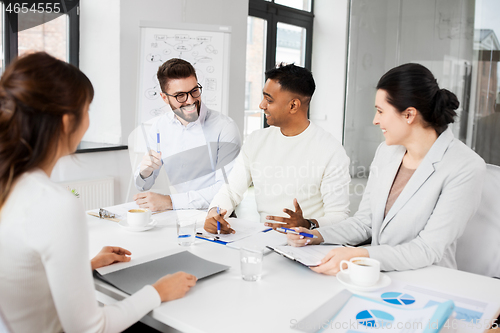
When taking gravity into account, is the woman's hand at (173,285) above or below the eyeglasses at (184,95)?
below

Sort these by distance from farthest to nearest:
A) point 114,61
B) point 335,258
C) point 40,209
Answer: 1. point 114,61
2. point 335,258
3. point 40,209

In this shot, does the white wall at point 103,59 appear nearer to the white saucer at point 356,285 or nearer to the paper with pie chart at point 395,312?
the white saucer at point 356,285

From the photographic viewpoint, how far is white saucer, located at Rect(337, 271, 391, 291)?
110cm

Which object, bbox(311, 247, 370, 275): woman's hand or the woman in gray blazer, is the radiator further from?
bbox(311, 247, 370, 275): woman's hand

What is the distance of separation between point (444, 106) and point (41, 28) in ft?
10.4

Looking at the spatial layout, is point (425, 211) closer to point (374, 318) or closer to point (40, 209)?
point (374, 318)

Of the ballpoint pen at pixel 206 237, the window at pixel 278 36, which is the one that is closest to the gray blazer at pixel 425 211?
the ballpoint pen at pixel 206 237

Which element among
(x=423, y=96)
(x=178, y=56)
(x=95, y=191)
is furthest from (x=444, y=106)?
(x=95, y=191)

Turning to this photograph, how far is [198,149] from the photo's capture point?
2639 millimetres

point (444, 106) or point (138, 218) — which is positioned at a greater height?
point (444, 106)

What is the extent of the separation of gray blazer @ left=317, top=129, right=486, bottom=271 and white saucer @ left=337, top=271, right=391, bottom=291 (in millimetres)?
86

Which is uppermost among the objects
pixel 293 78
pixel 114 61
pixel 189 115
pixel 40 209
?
pixel 114 61

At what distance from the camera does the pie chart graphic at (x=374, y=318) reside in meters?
0.93

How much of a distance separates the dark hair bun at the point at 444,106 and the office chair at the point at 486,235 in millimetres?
246
